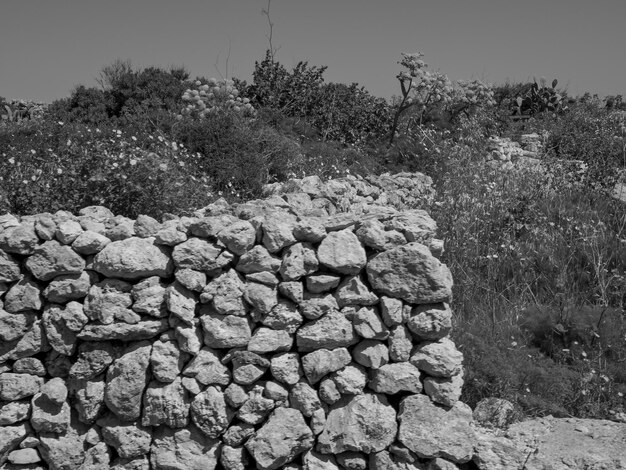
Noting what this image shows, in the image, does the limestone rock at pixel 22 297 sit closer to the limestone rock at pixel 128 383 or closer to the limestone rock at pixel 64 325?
the limestone rock at pixel 64 325

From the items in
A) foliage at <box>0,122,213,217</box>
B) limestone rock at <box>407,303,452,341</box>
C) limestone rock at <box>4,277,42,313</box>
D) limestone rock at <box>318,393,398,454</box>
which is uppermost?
foliage at <box>0,122,213,217</box>

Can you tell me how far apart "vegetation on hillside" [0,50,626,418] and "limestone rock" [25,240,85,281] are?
153 cm

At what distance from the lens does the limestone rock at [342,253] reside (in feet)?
13.9

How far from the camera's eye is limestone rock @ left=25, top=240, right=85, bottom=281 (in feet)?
14.0

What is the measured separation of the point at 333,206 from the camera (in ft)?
19.7

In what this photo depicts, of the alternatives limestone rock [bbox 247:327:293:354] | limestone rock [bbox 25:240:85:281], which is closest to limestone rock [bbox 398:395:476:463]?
limestone rock [bbox 247:327:293:354]

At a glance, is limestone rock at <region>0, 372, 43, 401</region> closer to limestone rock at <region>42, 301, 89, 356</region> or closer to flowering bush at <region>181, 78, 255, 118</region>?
limestone rock at <region>42, 301, 89, 356</region>

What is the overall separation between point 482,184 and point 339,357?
15.5 feet

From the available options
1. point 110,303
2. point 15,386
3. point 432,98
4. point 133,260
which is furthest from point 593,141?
point 15,386

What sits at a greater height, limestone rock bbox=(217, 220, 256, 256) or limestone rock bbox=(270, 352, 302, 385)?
limestone rock bbox=(217, 220, 256, 256)

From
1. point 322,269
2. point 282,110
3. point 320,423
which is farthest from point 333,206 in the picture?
point 282,110

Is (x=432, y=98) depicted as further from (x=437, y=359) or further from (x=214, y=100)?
(x=437, y=359)

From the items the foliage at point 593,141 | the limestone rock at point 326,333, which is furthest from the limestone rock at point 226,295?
the foliage at point 593,141

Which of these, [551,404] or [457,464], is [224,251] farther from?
[551,404]
